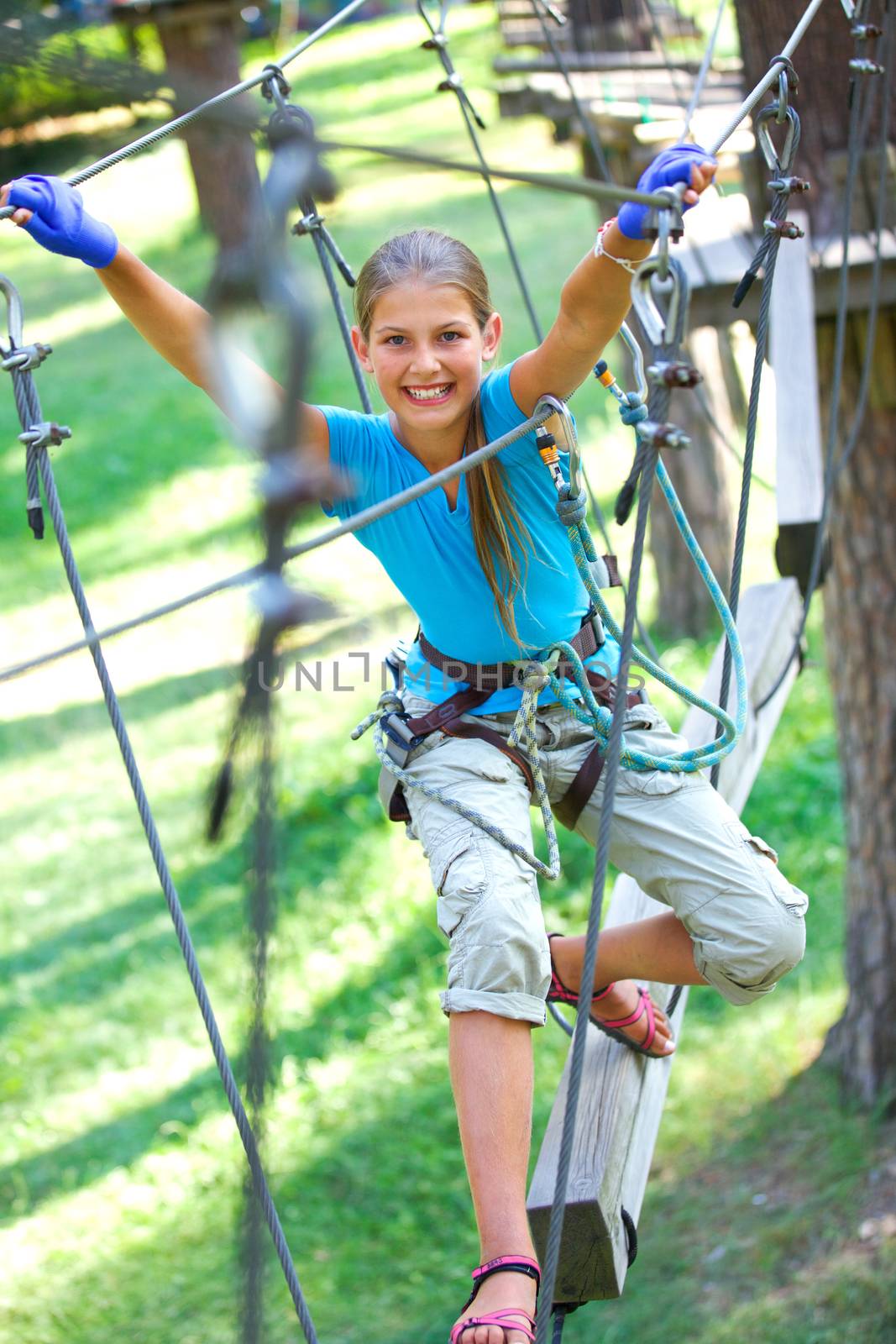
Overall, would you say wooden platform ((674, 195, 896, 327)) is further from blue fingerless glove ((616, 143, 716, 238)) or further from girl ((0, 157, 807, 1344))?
blue fingerless glove ((616, 143, 716, 238))

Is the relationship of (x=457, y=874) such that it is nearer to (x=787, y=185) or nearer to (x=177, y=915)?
(x=177, y=915)

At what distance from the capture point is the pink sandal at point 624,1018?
1656mm

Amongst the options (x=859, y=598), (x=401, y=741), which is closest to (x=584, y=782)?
(x=401, y=741)

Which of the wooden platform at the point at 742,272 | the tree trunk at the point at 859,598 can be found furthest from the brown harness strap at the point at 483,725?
the tree trunk at the point at 859,598

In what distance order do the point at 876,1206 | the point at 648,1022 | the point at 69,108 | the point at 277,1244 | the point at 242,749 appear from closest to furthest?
the point at 242,749 → the point at 69,108 → the point at 277,1244 → the point at 648,1022 → the point at 876,1206

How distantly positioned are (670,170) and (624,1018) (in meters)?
0.92

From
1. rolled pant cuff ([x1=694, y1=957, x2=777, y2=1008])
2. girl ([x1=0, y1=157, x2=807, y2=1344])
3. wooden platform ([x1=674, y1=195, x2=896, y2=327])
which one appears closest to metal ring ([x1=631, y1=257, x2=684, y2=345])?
girl ([x1=0, y1=157, x2=807, y2=1344])

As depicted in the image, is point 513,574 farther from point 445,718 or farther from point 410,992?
point 410,992

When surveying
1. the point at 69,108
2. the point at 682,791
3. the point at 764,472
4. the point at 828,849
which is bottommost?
the point at 828,849

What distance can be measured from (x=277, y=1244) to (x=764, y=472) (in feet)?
20.4

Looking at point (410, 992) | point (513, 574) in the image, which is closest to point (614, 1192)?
point (513, 574)

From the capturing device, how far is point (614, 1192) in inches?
58.1

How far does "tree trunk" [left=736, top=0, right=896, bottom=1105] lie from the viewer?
2891 millimetres

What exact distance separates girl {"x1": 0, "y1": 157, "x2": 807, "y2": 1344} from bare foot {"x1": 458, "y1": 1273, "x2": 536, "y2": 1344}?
1 centimetres
